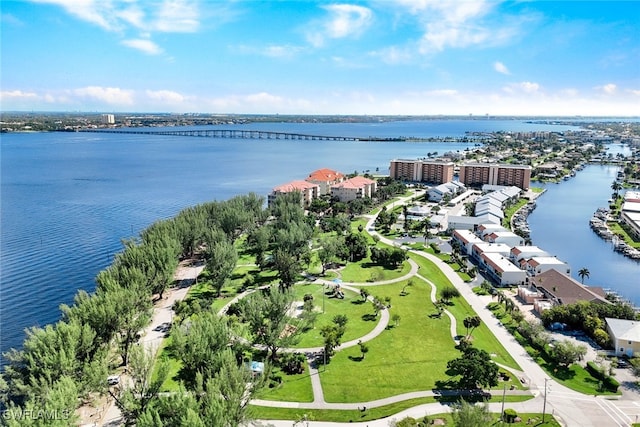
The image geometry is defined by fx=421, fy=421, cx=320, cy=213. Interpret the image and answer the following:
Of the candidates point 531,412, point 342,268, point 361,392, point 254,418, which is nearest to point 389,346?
point 361,392

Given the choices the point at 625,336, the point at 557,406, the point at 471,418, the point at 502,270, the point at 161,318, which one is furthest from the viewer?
the point at 502,270

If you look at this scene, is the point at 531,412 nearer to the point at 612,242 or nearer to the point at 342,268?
the point at 342,268

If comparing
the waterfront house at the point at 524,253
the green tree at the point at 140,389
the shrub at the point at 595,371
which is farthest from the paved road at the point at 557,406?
the waterfront house at the point at 524,253

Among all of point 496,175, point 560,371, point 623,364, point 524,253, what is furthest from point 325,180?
point 623,364

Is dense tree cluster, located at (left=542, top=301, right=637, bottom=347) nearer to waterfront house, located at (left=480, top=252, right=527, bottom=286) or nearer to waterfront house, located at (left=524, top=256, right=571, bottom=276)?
waterfront house, located at (left=480, top=252, right=527, bottom=286)

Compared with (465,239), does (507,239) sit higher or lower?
higher

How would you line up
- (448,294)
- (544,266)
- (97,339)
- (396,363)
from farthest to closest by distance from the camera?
1. (544,266)
2. (448,294)
3. (396,363)
4. (97,339)

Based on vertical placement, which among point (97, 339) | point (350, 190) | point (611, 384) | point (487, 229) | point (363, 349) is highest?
point (350, 190)

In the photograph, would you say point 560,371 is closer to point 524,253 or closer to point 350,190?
point 524,253
